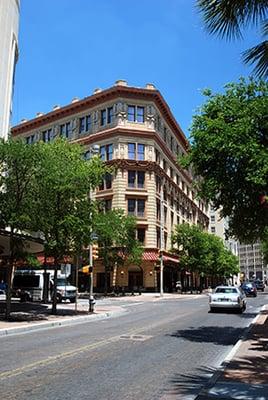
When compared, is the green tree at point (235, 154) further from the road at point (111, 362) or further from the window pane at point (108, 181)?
the window pane at point (108, 181)

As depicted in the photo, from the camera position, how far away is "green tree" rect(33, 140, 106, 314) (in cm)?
2130

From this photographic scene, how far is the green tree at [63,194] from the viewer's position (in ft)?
69.9

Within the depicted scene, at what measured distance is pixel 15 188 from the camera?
68.3 feet

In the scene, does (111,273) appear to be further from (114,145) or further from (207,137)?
(207,137)

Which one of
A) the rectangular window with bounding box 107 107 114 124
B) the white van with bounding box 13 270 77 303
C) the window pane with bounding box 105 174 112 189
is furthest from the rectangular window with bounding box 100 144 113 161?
the white van with bounding box 13 270 77 303

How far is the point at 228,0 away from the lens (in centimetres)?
750

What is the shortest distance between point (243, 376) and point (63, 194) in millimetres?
15206

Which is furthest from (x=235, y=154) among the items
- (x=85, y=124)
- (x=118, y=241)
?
(x=85, y=124)

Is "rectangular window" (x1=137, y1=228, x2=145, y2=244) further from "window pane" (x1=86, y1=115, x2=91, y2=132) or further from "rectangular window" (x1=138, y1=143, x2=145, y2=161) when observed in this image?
"window pane" (x1=86, y1=115, x2=91, y2=132)

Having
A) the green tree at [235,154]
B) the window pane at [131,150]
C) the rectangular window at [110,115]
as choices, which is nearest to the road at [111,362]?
the green tree at [235,154]

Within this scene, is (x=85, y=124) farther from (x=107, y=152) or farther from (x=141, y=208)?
(x=141, y=208)

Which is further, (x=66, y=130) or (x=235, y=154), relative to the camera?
(x=66, y=130)

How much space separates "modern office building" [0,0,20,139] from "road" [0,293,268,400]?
16736 millimetres

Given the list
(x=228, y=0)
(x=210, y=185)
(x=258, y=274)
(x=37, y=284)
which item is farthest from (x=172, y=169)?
(x=258, y=274)
